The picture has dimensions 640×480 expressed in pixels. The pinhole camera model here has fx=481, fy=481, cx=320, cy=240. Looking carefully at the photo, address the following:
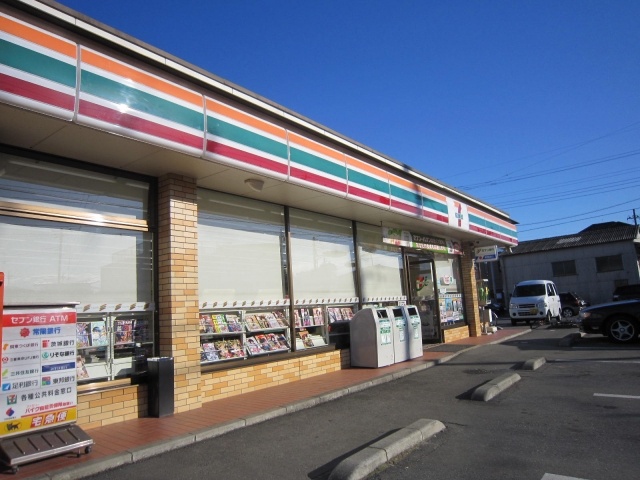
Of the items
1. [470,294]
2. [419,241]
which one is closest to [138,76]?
[419,241]

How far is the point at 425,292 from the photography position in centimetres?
1462

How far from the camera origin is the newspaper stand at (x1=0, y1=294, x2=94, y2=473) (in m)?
4.77

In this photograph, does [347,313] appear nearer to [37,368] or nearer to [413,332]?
[413,332]

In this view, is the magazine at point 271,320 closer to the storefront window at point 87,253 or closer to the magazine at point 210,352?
the magazine at point 210,352

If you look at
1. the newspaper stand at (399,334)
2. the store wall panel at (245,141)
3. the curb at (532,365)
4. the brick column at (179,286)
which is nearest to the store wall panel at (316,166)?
the store wall panel at (245,141)

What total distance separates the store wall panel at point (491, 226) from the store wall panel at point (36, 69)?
40.0 feet

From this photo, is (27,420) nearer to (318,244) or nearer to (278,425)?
(278,425)

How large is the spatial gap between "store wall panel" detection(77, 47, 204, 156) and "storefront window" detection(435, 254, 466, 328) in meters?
10.6

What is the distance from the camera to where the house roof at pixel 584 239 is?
36.3 m

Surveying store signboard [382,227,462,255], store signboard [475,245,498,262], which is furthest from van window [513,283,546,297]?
store signboard [382,227,462,255]

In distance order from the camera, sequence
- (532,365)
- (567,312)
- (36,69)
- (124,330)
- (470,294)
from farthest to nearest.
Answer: (567,312)
(470,294)
(532,365)
(124,330)
(36,69)

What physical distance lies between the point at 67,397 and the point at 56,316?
2.93 feet

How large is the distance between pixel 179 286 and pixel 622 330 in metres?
11.5

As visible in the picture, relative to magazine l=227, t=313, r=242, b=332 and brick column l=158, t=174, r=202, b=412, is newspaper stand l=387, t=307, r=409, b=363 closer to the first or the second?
magazine l=227, t=313, r=242, b=332
